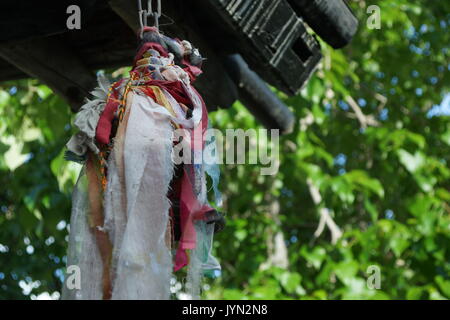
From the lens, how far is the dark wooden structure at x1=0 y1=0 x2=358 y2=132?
2.01 metres

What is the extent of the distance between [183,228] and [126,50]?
113 centimetres

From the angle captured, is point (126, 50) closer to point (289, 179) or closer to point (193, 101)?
point (193, 101)

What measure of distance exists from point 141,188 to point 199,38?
1090 mm

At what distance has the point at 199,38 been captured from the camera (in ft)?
7.81

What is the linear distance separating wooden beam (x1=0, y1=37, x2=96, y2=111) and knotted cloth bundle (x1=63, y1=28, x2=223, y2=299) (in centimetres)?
85

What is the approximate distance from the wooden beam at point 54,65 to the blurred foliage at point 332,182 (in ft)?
3.31

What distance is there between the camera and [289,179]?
5301mm

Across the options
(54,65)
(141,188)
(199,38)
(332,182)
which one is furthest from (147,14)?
(332,182)

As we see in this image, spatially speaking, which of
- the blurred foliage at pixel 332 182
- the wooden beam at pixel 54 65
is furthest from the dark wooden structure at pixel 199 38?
the blurred foliage at pixel 332 182

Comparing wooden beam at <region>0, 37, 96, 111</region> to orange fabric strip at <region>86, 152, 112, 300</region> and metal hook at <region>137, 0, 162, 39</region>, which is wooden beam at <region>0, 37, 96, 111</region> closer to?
metal hook at <region>137, 0, 162, 39</region>

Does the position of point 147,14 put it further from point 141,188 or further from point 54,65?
point 54,65

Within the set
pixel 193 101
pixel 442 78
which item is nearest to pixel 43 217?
pixel 193 101

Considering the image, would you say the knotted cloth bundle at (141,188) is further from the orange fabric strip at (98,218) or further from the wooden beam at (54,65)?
the wooden beam at (54,65)

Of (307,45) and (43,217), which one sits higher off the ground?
(307,45)
